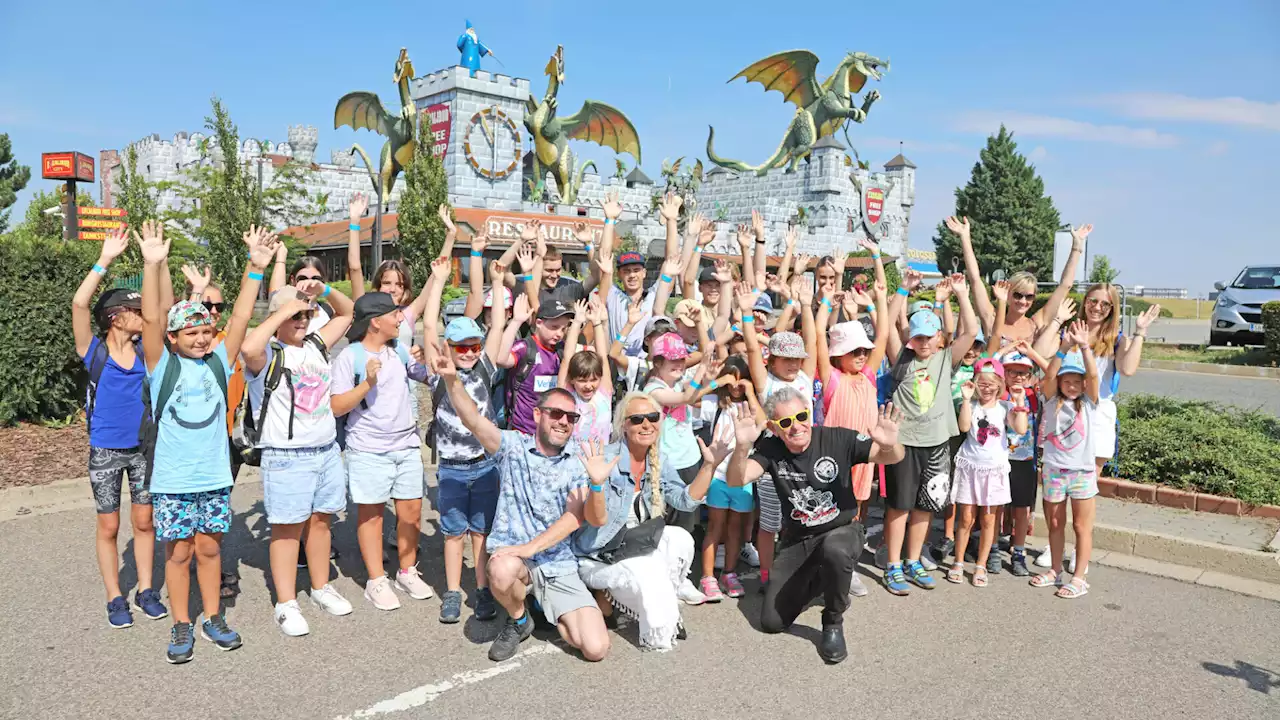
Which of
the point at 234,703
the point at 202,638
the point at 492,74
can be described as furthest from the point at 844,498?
the point at 492,74

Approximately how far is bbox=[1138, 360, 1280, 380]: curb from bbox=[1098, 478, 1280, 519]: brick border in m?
10.7

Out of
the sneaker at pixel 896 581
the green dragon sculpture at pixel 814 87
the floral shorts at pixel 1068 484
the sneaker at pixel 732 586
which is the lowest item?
the sneaker at pixel 732 586

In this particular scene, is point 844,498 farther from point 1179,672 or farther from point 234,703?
point 234,703

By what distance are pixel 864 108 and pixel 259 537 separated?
167 ft

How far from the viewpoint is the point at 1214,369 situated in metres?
16.5

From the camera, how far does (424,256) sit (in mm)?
24812

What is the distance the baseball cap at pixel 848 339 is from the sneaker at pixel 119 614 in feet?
13.3

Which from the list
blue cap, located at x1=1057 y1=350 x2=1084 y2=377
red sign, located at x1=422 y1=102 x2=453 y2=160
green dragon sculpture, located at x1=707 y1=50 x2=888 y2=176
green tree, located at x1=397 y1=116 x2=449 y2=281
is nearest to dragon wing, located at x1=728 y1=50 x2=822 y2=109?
green dragon sculpture, located at x1=707 y1=50 x2=888 y2=176

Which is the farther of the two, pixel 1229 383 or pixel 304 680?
pixel 1229 383

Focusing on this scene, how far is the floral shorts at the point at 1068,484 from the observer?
16.6 feet

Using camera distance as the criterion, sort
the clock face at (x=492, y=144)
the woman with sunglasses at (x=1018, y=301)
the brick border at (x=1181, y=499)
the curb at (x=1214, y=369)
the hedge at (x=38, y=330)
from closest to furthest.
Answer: the woman with sunglasses at (x=1018, y=301)
the brick border at (x=1181, y=499)
the hedge at (x=38, y=330)
the curb at (x=1214, y=369)
the clock face at (x=492, y=144)

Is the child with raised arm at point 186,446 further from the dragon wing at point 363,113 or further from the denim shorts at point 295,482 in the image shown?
the dragon wing at point 363,113

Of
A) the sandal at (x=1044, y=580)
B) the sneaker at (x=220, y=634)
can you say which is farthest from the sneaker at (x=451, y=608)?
the sandal at (x=1044, y=580)

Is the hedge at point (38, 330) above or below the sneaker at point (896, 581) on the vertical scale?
above
